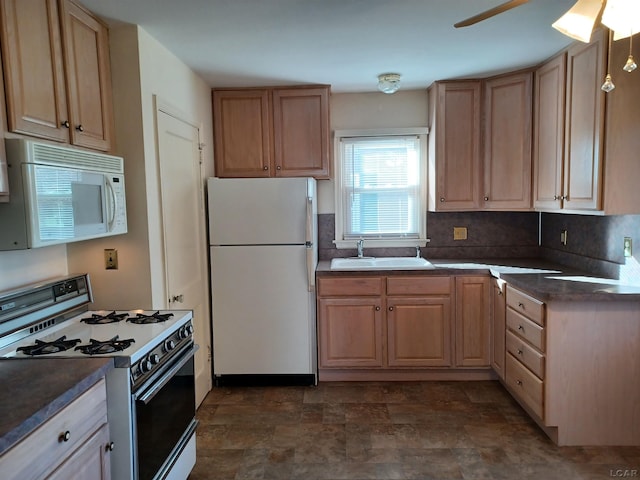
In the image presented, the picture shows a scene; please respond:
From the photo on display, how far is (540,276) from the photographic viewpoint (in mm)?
2855

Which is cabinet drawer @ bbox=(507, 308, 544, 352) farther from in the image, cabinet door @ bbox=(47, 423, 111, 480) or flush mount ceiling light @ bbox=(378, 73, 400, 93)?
cabinet door @ bbox=(47, 423, 111, 480)

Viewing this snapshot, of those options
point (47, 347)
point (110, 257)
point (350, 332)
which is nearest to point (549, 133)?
point (350, 332)

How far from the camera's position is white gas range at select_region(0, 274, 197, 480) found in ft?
5.06

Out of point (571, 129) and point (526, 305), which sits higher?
point (571, 129)

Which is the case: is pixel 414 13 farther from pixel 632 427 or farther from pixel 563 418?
pixel 632 427

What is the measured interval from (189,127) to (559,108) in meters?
2.43

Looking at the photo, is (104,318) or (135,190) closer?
(104,318)

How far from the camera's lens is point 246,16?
85.3 inches

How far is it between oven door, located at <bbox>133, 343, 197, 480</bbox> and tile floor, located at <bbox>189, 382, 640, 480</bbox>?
43cm

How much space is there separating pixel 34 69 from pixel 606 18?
79.6 inches

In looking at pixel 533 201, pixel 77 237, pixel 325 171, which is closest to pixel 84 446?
pixel 77 237

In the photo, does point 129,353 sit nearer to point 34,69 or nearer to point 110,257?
point 110,257

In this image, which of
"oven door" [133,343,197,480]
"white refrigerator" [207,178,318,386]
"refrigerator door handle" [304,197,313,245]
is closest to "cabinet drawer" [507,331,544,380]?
"white refrigerator" [207,178,318,386]

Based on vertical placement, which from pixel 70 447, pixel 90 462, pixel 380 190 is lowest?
pixel 90 462
